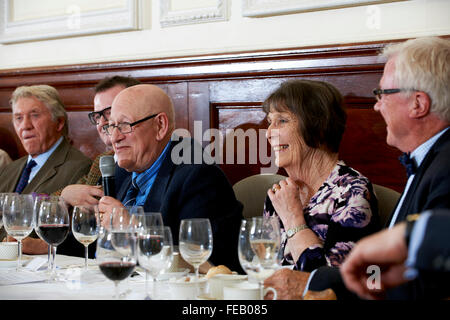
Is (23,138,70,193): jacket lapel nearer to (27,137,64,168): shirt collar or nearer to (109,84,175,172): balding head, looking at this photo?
(27,137,64,168): shirt collar

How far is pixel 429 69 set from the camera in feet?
5.61

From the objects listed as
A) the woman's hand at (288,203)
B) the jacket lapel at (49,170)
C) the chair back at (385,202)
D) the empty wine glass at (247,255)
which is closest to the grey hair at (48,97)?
the jacket lapel at (49,170)

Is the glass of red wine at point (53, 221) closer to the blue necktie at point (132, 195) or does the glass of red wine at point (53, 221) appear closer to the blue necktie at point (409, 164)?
the blue necktie at point (132, 195)

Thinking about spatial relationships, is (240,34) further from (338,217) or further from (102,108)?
(338,217)

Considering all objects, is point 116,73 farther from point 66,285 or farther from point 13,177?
point 66,285

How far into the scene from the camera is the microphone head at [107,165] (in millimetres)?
2250

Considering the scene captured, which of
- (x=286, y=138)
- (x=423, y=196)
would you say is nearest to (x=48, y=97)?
(x=286, y=138)

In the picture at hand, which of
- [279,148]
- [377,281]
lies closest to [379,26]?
[279,148]

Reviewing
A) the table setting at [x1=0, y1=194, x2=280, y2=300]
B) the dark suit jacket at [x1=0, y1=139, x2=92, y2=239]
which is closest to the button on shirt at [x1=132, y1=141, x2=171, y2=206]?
the table setting at [x1=0, y1=194, x2=280, y2=300]

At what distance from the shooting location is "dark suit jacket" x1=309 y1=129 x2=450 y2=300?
4.43ft

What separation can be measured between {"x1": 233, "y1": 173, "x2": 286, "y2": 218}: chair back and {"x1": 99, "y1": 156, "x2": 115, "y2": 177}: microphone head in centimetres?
68

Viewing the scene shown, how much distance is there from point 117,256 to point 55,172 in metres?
2.14

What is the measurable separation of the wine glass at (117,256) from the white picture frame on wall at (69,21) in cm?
237
